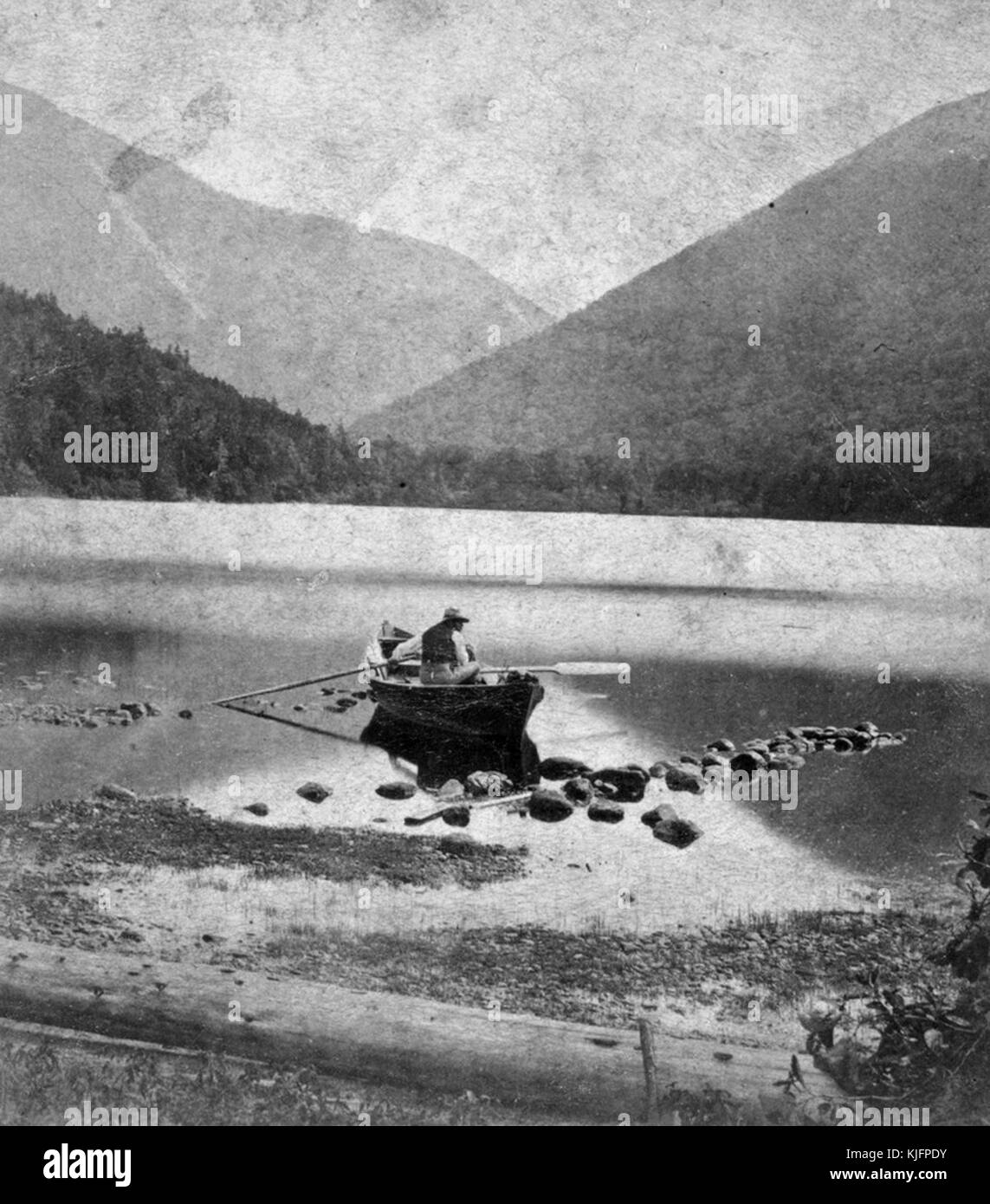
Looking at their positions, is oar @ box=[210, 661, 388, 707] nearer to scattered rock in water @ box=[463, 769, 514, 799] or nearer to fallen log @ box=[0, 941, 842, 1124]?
scattered rock in water @ box=[463, 769, 514, 799]

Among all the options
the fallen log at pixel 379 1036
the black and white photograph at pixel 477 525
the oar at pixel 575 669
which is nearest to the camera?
the fallen log at pixel 379 1036

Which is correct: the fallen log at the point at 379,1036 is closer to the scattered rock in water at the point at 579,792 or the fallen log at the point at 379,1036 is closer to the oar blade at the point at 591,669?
the scattered rock in water at the point at 579,792

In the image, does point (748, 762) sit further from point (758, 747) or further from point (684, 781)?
point (684, 781)

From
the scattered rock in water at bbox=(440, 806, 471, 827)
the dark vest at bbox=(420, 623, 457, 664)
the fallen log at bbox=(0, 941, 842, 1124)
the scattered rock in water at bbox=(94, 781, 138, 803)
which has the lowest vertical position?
the fallen log at bbox=(0, 941, 842, 1124)

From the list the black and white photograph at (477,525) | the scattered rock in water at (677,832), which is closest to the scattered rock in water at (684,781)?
the black and white photograph at (477,525)

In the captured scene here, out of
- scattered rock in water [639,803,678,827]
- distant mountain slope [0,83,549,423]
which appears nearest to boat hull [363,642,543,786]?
scattered rock in water [639,803,678,827]

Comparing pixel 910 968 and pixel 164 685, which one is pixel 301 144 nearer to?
pixel 164 685

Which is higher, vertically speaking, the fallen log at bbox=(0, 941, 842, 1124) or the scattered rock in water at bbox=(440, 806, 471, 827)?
the scattered rock in water at bbox=(440, 806, 471, 827)
